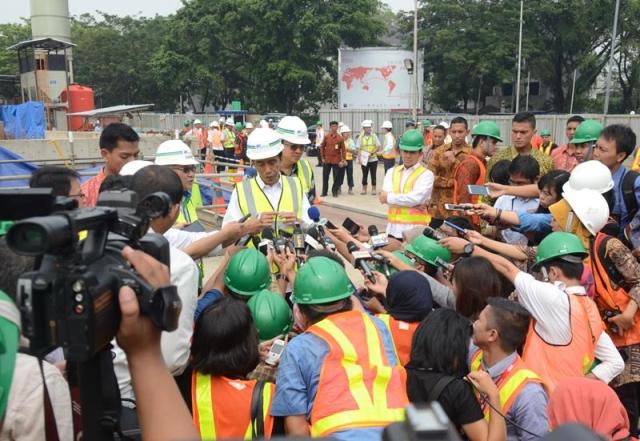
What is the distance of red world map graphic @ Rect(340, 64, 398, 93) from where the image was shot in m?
37.2

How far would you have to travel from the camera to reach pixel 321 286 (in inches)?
108

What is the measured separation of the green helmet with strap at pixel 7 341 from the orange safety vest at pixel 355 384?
1.19 m

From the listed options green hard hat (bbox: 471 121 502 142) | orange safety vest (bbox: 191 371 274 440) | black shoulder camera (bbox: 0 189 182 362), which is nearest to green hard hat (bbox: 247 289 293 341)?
orange safety vest (bbox: 191 371 274 440)

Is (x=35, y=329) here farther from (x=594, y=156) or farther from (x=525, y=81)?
(x=525, y=81)

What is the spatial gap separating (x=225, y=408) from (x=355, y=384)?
62cm

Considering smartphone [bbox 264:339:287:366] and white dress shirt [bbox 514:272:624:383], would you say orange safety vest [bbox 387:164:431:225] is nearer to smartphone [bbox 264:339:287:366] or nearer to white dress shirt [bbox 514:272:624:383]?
white dress shirt [bbox 514:272:624:383]

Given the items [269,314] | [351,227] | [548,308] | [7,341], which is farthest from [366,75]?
[7,341]

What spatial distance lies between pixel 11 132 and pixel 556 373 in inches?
947

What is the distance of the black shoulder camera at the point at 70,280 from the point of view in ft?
4.35

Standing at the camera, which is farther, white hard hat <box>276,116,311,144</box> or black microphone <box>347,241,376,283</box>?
white hard hat <box>276,116,311,144</box>

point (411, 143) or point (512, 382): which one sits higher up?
point (411, 143)

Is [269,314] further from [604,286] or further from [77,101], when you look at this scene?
[77,101]

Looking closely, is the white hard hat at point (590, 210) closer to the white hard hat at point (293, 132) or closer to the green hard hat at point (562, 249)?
the green hard hat at point (562, 249)

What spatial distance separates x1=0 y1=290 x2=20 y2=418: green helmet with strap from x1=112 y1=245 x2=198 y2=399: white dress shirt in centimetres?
91
